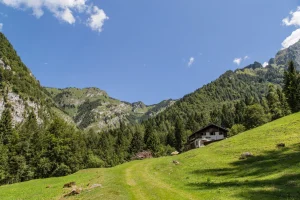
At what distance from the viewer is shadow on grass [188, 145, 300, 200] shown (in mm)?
22453

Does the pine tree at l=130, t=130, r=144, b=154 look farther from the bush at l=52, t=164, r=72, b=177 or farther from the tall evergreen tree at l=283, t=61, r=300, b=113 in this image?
the tall evergreen tree at l=283, t=61, r=300, b=113

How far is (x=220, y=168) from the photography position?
39625 mm

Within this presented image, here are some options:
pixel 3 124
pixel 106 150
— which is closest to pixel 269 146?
pixel 3 124

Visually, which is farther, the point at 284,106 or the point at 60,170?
the point at 284,106

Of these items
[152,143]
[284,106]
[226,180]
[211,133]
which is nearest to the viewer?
[226,180]

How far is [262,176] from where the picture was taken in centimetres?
2997

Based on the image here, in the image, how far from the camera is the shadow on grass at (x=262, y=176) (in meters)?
22.5

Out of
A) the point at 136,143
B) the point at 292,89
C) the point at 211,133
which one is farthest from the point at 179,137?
the point at 292,89

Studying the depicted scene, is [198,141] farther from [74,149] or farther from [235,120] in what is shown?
[235,120]

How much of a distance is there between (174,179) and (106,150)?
114152mm

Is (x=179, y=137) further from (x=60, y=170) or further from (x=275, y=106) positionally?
(x=60, y=170)

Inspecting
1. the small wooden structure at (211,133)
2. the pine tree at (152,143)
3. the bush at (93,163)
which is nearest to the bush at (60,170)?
the bush at (93,163)

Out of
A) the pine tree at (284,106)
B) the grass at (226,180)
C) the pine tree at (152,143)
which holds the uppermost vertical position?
the pine tree at (284,106)

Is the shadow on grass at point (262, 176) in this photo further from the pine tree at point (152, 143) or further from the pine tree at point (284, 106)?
the pine tree at point (152, 143)
